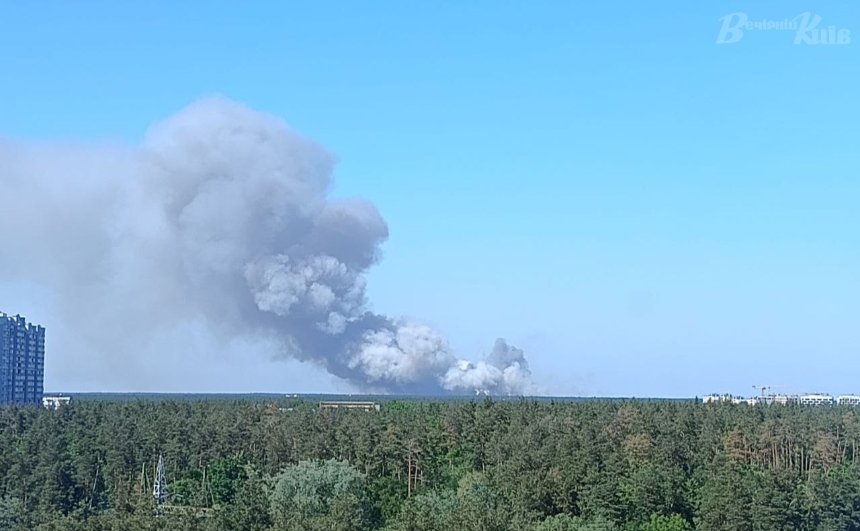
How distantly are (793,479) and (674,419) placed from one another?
2038 cm

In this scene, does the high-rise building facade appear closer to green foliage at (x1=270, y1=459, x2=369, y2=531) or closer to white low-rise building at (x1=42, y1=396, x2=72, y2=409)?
white low-rise building at (x1=42, y1=396, x2=72, y2=409)

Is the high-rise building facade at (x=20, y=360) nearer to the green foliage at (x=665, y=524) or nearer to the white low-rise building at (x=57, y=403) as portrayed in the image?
the white low-rise building at (x=57, y=403)

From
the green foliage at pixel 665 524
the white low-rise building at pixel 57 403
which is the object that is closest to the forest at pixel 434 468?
the green foliage at pixel 665 524

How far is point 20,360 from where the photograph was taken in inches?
4112

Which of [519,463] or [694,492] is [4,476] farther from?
[694,492]

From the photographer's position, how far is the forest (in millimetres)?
33031

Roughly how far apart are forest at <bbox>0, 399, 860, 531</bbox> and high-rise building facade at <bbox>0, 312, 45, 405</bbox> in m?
34.7

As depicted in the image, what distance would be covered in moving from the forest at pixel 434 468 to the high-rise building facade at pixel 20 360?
3472 cm

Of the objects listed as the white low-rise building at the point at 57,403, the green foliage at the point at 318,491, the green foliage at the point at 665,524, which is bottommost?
the green foliage at the point at 665,524

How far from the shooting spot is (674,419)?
6175 centimetres

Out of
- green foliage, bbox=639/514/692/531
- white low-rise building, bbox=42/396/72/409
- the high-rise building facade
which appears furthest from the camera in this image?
the high-rise building facade

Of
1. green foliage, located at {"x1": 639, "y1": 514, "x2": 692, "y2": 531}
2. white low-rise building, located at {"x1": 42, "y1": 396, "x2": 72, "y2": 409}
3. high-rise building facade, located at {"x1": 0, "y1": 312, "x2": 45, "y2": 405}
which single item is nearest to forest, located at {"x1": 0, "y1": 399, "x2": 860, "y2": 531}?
green foliage, located at {"x1": 639, "y1": 514, "x2": 692, "y2": 531}

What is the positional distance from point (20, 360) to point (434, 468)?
66.5 metres

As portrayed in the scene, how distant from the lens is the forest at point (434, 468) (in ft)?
108
